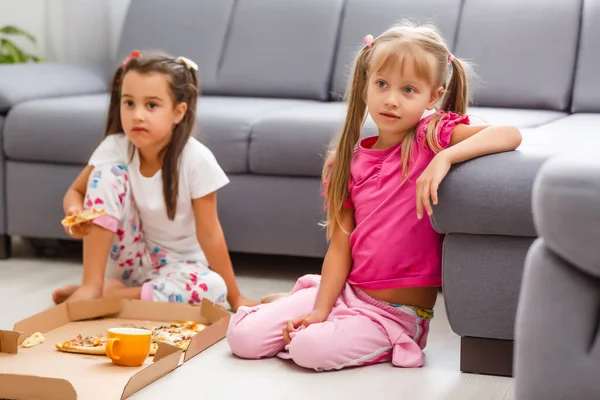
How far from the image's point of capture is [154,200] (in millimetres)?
2463

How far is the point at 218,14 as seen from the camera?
3443 millimetres

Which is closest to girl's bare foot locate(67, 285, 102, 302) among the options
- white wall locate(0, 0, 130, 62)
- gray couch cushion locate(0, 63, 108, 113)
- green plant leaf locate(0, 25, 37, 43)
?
gray couch cushion locate(0, 63, 108, 113)

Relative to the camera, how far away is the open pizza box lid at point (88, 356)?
169 cm

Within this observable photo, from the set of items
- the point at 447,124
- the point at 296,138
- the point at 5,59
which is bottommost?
the point at 5,59

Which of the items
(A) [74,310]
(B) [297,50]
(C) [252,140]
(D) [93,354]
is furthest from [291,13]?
(D) [93,354]

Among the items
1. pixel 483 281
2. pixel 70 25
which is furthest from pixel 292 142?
pixel 70 25

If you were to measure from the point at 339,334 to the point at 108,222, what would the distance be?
2.53 feet

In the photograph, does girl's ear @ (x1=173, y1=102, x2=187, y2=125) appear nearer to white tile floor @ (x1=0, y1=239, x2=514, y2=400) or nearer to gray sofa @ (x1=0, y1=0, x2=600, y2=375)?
gray sofa @ (x1=0, y1=0, x2=600, y2=375)

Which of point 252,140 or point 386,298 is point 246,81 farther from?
point 386,298

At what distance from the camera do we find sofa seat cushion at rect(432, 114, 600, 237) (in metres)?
1.70

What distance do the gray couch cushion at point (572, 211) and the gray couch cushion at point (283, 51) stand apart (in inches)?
77.1

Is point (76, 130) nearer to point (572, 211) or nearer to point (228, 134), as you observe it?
point (228, 134)

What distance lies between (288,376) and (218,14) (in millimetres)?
1884

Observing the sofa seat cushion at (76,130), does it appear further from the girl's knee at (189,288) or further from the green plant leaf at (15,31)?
the green plant leaf at (15,31)
